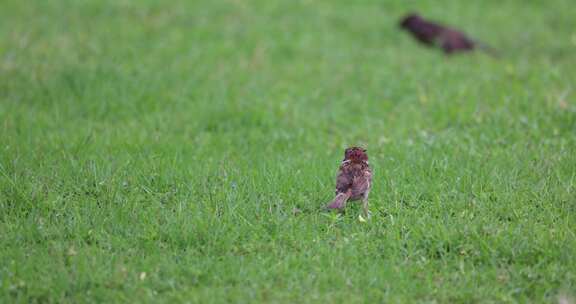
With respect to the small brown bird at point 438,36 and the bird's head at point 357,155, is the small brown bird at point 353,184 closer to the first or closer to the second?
the bird's head at point 357,155

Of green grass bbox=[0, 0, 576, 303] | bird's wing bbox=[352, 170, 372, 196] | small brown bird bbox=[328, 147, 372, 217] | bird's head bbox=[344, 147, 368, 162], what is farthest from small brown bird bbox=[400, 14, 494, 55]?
bird's wing bbox=[352, 170, 372, 196]

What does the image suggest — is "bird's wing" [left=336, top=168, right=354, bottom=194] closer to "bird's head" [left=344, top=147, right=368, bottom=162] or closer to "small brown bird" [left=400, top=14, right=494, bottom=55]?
"bird's head" [left=344, top=147, right=368, bottom=162]

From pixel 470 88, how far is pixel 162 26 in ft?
16.9

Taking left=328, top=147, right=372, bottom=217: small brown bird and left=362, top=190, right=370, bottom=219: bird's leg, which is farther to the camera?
left=362, top=190, right=370, bottom=219: bird's leg

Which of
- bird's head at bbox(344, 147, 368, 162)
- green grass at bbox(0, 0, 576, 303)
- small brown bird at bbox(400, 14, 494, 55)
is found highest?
small brown bird at bbox(400, 14, 494, 55)

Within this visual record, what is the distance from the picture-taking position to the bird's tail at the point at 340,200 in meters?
5.47

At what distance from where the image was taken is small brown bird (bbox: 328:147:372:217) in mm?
→ 5492

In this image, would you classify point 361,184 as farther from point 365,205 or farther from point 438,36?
point 438,36

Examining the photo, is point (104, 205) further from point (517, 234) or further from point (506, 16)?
point (506, 16)

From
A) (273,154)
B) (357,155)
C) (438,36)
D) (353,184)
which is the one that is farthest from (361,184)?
(438,36)

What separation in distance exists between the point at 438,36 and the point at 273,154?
17.3 ft

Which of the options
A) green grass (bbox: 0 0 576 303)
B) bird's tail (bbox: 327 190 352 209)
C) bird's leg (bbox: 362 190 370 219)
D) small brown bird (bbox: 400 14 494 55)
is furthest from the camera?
small brown bird (bbox: 400 14 494 55)

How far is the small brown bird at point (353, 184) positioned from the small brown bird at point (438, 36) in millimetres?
6284

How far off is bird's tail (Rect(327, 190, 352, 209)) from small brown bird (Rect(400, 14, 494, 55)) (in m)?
6.55
